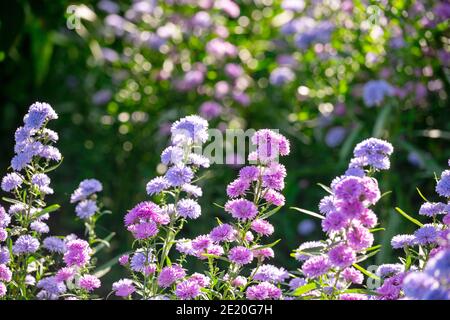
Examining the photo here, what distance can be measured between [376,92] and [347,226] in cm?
192

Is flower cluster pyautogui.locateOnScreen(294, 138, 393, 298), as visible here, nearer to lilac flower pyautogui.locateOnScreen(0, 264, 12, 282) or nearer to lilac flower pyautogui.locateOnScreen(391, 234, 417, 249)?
lilac flower pyautogui.locateOnScreen(391, 234, 417, 249)

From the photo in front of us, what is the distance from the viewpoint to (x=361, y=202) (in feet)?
5.45

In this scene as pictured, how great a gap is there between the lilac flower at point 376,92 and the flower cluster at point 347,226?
1654mm

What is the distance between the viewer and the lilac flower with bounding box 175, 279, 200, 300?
1.85 metres

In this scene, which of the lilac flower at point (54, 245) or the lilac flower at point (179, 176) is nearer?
the lilac flower at point (179, 176)

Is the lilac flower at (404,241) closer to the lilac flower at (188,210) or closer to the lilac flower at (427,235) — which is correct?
the lilac flower at (427,235)

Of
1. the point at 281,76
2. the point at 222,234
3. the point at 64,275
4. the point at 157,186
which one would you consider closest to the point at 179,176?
the point at 157,186

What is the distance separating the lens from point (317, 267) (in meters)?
1.75

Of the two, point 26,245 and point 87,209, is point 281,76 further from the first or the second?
Result: point 26,245

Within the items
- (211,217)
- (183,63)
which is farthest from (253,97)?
(211,217)

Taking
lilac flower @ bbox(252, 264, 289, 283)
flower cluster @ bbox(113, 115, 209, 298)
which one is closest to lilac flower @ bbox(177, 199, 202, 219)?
flower cluster @ bbox(113, 115, 209, 298)

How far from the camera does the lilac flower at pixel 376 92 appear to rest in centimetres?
352

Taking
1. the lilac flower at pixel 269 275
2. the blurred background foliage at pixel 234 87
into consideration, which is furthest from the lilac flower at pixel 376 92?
the lilac flower at pixel 269 275

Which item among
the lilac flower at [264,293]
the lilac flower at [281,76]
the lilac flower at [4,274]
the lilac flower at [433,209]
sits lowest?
the lilac flower at [264,293]
